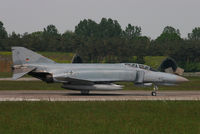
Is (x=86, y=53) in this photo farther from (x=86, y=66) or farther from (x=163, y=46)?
(x=86, y=66)

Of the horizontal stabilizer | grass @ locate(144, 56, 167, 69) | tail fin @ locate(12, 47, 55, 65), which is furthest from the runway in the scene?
grass @ locate(144, 56, 167, 69)

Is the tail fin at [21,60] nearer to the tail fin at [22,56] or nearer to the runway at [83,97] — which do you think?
the tail fin at [22,56]

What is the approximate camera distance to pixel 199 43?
114m

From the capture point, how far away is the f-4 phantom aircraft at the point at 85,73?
97.8 ft

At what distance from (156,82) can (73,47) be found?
3638 inches

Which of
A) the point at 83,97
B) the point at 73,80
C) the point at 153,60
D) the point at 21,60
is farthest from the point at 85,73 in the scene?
the point at 153,60
